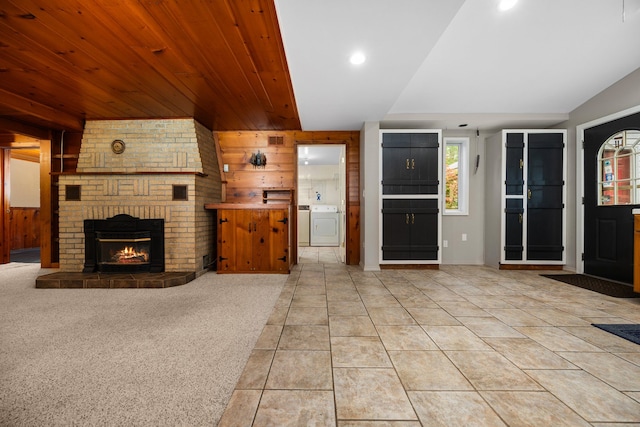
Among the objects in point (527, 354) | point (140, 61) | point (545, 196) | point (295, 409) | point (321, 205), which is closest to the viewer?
point (295, 409)

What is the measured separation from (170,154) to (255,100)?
1552mm

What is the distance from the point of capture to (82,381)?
1.37 meters

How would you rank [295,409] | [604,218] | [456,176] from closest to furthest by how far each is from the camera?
[295,409]
[604,218]
[456,176]

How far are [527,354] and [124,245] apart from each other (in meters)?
4.46

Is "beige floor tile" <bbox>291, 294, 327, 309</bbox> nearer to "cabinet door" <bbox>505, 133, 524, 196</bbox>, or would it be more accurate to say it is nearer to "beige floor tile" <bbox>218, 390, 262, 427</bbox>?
"beige floor tile" <bbox>218, 390, 262, 427</bbox>

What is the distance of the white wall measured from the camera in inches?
243

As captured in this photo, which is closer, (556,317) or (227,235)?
(556,317)

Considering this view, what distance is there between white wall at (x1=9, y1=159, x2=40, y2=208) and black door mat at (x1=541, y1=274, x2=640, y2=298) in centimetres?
1068

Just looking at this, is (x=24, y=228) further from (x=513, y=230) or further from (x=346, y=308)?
(x=513, y=230)

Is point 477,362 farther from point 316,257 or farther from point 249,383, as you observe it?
point 316,257

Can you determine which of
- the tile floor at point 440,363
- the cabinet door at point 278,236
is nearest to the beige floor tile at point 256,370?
the tile floor at point 440,363

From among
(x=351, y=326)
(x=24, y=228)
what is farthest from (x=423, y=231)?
(x=24, y=228)

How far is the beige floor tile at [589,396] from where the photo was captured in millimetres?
1125

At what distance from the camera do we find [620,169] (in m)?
3.35
